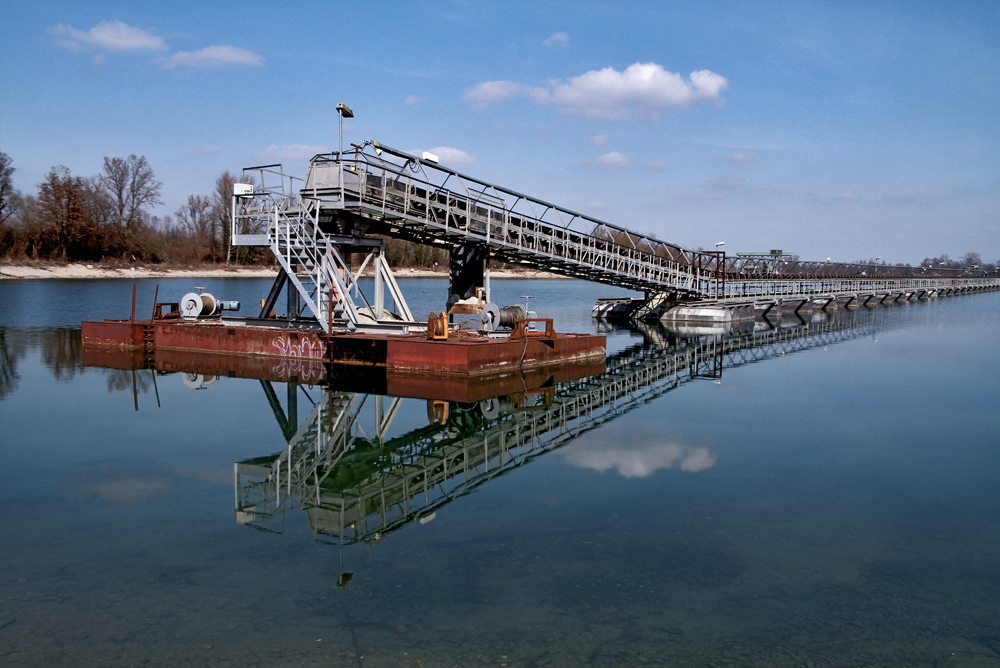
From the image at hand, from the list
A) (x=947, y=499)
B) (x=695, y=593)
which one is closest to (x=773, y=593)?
(x=695, y=593)

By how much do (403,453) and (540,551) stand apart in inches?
222

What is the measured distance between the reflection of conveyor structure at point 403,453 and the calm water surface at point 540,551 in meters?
0.23

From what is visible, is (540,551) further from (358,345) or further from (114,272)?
(114,272)

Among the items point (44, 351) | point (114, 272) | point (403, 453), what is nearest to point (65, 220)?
point (114, 272)

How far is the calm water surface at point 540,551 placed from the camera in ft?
22.5

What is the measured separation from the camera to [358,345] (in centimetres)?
2389

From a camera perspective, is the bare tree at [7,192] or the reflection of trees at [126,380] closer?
the reflection of trees at [126,380]

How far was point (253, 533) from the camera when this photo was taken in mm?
9578

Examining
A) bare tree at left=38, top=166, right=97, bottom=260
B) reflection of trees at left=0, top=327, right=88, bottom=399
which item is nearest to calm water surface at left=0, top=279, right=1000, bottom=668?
reflection of trees at left=0, top=327, right=88, bottom=399

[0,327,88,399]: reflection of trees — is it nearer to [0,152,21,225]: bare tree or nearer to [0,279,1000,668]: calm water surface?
[0,279,1000,668]: calm water surface

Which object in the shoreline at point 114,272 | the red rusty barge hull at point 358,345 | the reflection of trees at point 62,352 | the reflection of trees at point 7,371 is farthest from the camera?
the shoreline at point 114,272

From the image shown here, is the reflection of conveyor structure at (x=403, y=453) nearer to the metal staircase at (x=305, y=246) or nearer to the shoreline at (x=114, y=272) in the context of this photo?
the metal staircase at (x=305, y=246)

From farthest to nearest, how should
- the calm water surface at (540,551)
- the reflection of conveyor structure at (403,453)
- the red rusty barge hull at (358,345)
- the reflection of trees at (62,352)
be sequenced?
the reflection of trees at (62,352) < the red rusty barge hull at (358,345) < the reflection of conveyor structure at (403,453) < the calm water surface at (540,551)

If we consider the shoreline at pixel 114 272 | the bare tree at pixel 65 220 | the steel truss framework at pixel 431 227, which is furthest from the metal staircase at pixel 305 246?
the bare tree at pixel 65 220
